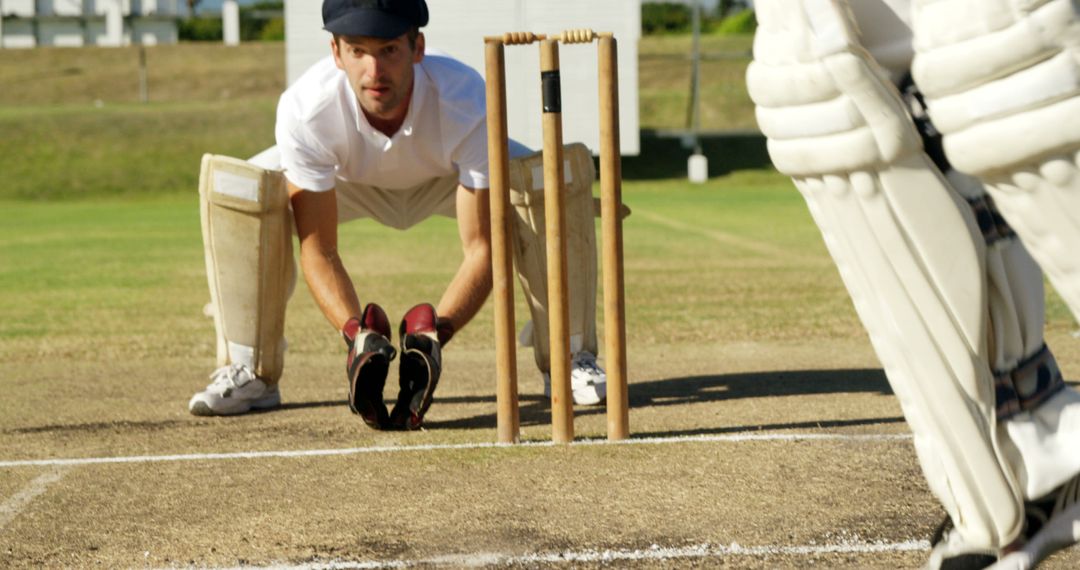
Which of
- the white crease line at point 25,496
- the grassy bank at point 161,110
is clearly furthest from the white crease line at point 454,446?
the grassy bank at point 161,110

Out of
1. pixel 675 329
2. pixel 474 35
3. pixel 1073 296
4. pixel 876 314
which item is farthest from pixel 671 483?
pixel 474 35

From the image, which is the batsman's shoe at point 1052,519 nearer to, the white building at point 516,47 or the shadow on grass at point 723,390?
the shadow on grass at point 723,390

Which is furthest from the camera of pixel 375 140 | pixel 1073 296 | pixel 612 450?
pixel 375 140

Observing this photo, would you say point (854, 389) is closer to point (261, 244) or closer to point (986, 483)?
point (261, 244)

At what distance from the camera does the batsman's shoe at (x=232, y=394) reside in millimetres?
4859

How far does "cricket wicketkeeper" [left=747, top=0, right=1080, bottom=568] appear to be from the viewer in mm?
2162

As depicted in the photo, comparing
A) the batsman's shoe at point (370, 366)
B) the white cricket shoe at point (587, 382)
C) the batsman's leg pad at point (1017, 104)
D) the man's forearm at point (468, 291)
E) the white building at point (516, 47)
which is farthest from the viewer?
the white building at point (516, 47)

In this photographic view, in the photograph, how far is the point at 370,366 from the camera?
4.21 metres

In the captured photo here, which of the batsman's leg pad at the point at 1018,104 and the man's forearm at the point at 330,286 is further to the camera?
the man's forearm at the point at 330,286

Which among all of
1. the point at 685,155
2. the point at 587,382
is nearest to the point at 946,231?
the point at 587,382

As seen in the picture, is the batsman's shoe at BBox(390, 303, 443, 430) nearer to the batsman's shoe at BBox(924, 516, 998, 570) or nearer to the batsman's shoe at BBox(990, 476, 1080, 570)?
the batsman's shoe at BBox(924, 516, 998, 570)

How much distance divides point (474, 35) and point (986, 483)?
21.1m

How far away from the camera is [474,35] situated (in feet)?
75.3

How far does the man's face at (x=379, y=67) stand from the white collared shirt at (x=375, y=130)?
9cm
